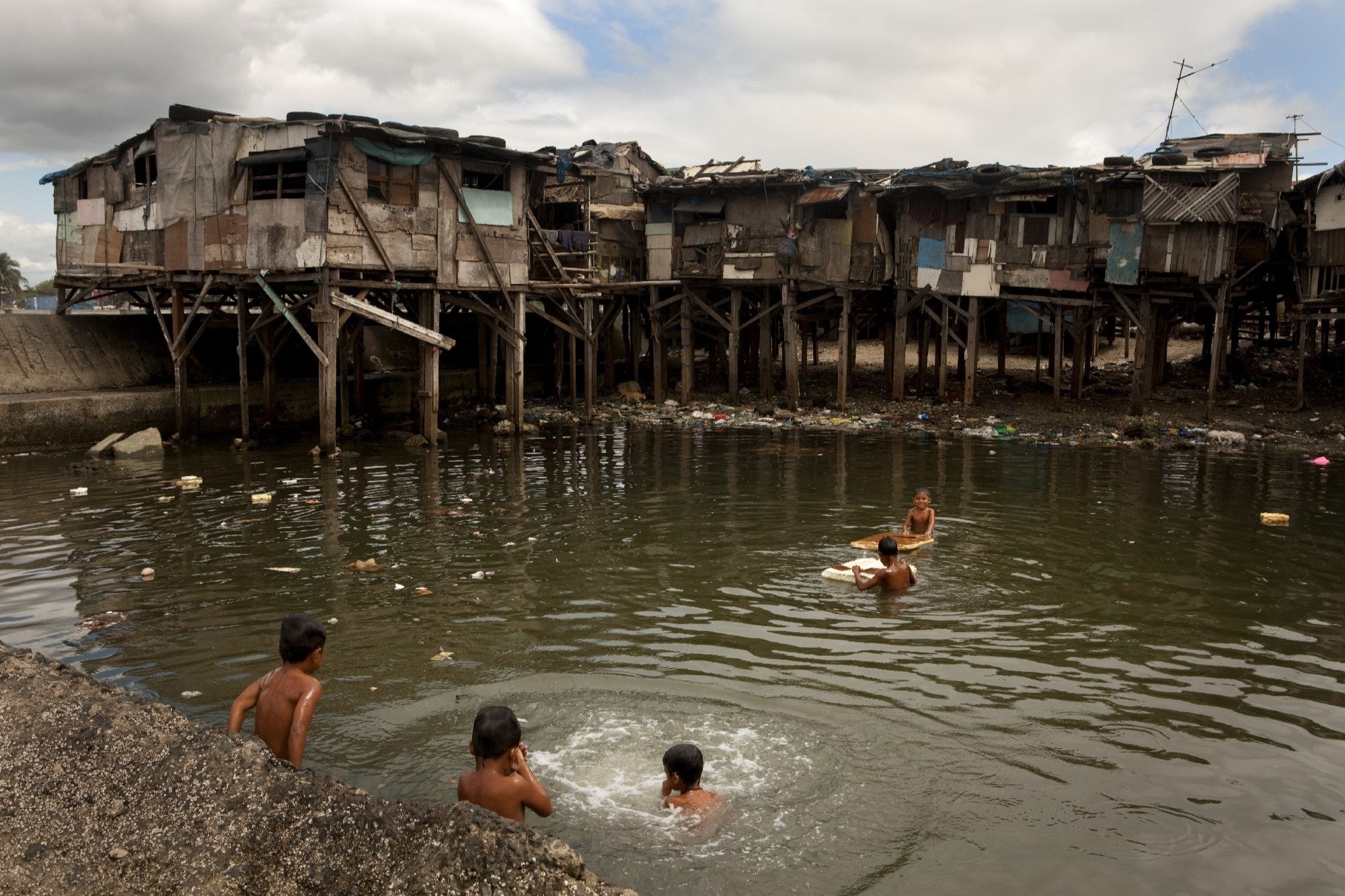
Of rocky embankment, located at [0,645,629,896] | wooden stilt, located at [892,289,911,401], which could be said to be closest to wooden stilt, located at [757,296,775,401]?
wooden stilt, located at [892,289,911,401]

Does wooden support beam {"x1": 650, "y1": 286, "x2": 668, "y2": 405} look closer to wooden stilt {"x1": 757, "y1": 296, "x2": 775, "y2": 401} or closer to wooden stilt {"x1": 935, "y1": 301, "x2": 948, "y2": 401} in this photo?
wooden stilt {"x1": 757, "y1": 296, "x2": 775, "y2": 401}

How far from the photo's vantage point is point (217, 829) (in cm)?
434

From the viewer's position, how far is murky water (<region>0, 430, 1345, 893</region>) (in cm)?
547

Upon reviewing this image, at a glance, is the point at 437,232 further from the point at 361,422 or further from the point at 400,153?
the point at 361,422

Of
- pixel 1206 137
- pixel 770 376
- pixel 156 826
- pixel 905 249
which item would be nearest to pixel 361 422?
pixel 770 376

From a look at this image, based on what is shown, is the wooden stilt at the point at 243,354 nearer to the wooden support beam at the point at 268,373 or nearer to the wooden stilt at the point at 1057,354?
the wooden support beam at the point at 268,373

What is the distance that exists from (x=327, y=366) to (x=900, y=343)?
14.8 meters

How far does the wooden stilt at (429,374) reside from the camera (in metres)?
20.0

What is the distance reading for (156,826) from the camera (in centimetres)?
439

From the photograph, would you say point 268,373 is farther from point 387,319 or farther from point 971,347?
point 971,347

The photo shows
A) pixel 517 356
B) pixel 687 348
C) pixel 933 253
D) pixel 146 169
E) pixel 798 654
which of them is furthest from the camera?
pixel 687 348

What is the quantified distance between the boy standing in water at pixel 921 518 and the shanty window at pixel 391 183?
1240 cm

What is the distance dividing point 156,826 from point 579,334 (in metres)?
20.6

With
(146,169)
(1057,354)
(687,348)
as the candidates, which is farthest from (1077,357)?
(146,169)
